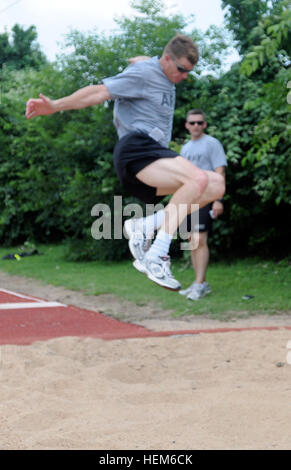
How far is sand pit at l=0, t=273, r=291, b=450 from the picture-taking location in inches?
114

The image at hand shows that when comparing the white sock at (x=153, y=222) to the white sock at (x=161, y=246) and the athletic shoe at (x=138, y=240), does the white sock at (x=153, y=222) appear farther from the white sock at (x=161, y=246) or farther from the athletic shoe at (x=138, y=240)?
the white sock at (x=161, y=246)

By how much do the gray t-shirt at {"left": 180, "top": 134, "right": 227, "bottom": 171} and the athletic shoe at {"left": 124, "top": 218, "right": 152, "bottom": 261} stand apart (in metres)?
2.11

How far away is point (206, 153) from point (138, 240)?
2.36 meters

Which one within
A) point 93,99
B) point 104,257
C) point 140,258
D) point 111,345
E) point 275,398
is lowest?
point 104,257

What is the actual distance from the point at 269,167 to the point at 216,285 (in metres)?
1.67

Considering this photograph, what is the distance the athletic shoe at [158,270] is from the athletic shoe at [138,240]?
8cm

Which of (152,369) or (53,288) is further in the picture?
(53,288)

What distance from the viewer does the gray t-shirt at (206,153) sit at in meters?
6.00

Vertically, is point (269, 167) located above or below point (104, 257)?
above

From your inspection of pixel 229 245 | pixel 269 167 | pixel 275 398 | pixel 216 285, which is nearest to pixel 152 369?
pixel 275 398

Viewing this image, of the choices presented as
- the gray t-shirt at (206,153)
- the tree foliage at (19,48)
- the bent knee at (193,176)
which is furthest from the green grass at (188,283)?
the tree foliage at (19,48)

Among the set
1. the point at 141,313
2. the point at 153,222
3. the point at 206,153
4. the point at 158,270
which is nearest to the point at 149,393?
the point at 158,270
